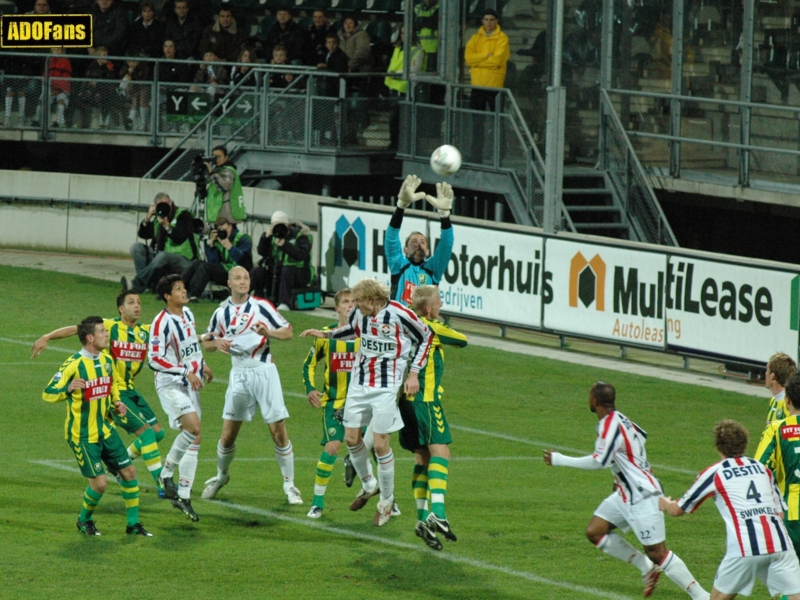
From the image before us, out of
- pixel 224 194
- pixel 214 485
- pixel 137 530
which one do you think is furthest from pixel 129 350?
pixel 224 194

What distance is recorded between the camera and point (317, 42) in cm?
2627

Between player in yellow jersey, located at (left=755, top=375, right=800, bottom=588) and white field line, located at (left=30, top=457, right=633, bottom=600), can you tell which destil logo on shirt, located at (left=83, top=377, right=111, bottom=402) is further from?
player in yellow jersey, located at (left=755, top=375, right=800, bottom=588)

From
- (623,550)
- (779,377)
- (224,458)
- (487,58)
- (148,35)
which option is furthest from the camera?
(148,35)

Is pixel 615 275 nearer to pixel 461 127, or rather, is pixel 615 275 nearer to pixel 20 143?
pixel 461 127

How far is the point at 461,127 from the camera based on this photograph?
76.7 feet

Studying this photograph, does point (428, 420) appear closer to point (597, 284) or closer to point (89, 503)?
point (89, 503)

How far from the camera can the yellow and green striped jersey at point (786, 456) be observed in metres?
8.68

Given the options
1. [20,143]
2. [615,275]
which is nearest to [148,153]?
[20,143]

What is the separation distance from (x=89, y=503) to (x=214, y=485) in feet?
4.88

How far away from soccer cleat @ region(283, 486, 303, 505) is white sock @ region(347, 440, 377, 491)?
0.68 meters

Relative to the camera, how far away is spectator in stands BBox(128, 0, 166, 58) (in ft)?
88.0

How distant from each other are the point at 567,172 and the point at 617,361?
507 cm

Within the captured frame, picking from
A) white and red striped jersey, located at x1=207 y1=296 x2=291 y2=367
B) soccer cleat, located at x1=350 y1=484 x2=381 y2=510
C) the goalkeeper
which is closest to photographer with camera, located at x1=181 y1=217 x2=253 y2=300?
the goalkeeper

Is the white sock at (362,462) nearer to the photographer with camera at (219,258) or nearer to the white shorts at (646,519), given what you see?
the white shorts at (646,519)
